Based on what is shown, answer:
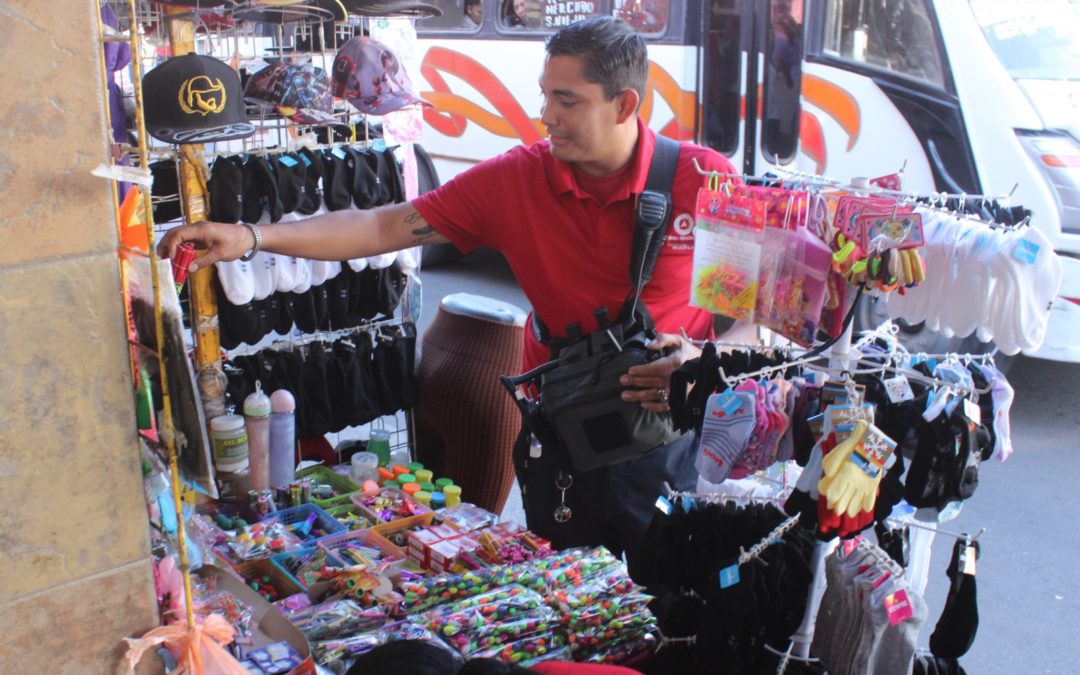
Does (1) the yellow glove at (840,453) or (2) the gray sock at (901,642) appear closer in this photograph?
(1) the yellow glove at (840,453)

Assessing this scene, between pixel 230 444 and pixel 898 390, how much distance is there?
2.16 metres

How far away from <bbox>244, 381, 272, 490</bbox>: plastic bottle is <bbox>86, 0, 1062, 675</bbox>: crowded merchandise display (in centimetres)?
1

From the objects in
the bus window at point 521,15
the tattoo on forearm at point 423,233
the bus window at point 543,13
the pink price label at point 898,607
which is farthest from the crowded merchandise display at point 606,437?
the bus window at point 521,15

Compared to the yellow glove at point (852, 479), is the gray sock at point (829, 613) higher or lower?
lower

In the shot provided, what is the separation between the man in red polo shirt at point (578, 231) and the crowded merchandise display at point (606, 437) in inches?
0.9

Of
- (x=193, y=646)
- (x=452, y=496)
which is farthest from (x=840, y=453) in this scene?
(x=452, y=496)

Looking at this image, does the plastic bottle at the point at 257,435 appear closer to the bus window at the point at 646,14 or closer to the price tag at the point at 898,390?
the price tag at the point at 898,390

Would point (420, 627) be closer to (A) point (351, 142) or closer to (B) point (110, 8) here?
(A) point (351, 142)

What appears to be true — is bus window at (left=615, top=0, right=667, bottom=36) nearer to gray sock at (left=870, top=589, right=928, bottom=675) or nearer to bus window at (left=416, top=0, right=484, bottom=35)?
bus window at (left=416, top=0, right=484, bottom=35)

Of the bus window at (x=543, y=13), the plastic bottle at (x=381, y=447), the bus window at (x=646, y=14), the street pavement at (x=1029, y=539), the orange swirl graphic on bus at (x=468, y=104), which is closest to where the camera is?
the street pavement at (x=1029, y=539)

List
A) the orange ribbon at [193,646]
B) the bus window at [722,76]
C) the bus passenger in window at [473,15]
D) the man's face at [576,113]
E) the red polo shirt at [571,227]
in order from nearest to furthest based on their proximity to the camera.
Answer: the orange ribbon at [193,646], the man's face at [576,113], the red polo shirt at [571,227], the bus window at [722,76], the bus passenger in window at [473,15]

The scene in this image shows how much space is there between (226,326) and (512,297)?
506cm

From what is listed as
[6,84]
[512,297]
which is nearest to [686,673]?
[6,84]

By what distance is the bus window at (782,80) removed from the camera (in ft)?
23.0
